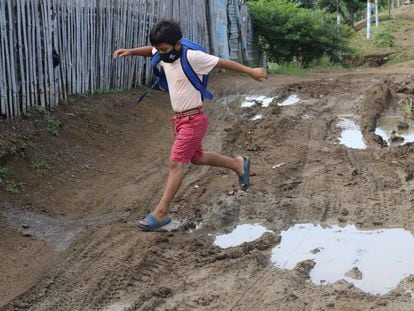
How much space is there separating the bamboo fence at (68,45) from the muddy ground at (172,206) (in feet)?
0.89

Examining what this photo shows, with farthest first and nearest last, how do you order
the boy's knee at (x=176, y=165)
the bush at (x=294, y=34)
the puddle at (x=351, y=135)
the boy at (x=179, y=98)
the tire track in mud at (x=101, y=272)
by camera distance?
the bush at (x=294, y=34), the puddle at (x=351, y=135), the boy's knee at (x=176, y=165), the boy at (x=179, y=98), the tire track in mud at (x=101, y=272)

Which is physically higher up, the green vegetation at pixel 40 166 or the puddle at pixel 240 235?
the green vegetation at pixel 40 166

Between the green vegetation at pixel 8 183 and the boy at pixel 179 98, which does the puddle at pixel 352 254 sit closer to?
the boy at pixel 179 98

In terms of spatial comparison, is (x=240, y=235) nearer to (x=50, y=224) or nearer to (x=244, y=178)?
(x=244, y=178)

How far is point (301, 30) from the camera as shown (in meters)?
17.9

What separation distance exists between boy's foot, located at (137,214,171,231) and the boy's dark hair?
4.61 feet

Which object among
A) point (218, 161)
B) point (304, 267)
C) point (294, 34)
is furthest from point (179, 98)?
point (294, 34)

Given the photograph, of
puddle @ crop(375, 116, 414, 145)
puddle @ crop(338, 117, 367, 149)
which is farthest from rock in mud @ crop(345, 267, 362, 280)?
puddle @ crop(375, 116, 414, 145)

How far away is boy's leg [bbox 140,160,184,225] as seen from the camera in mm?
4930

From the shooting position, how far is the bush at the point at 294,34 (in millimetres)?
17672

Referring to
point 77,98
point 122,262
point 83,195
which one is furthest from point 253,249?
point 77,98

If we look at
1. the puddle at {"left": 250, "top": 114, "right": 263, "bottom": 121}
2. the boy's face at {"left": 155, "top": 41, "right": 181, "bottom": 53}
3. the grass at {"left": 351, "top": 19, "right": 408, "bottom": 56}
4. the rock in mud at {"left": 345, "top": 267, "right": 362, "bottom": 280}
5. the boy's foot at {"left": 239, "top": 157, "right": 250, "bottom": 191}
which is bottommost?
the grass at {"left": 351, "top": 19, "right": 408, "bottom": 56}

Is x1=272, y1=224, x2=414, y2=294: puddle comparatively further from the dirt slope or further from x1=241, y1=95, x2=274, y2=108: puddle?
x1=241, y1=95, x2=274, y2=108: puddle

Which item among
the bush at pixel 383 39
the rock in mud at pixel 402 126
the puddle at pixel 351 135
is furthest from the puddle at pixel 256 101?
the bush at pixel 383 39
